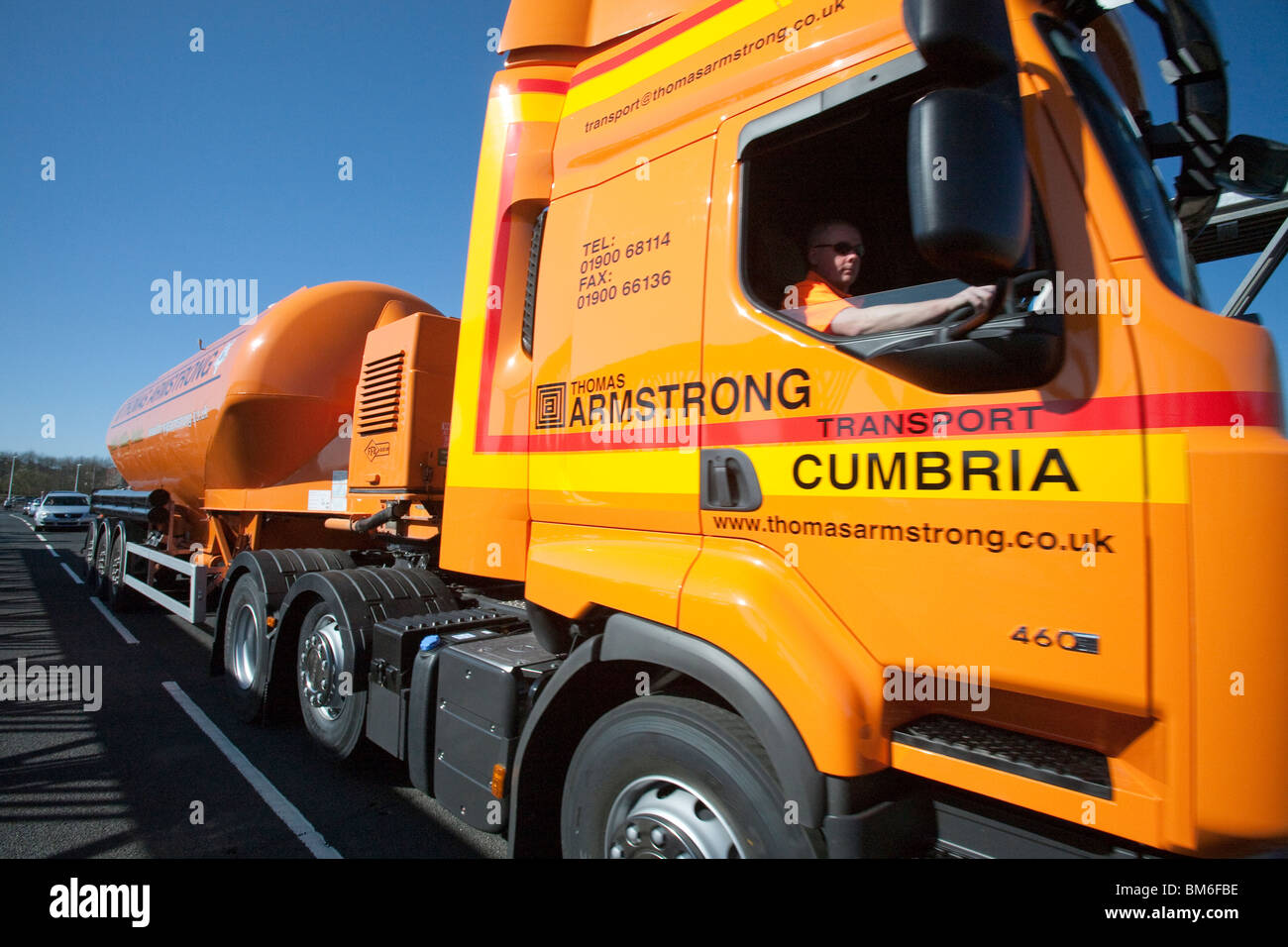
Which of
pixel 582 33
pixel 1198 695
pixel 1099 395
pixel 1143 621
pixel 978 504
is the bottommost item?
pixel 1198 695

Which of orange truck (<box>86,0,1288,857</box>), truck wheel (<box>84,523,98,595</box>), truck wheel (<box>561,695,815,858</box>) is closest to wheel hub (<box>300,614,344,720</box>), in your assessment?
orange truck (<box>86,0,1288,857</box>)

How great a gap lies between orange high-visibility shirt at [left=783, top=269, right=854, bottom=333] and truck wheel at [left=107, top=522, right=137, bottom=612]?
10661 mm

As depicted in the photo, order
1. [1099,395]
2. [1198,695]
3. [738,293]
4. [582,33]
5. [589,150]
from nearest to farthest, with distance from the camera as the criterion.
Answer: [1198,695]
[1099,395]
[738,293]
[589,150]
[582,33]

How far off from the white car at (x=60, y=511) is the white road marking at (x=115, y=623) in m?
27.2

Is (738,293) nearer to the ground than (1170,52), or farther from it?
nearer to the ground

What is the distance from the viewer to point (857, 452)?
1771 mm

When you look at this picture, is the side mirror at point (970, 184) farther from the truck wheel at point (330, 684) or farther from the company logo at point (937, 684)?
the truck wheel at point (330, 684)

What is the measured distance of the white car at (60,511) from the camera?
32.1m

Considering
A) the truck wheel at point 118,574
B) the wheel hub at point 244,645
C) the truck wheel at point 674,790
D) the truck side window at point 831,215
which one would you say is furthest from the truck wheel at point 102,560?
the truck side window at point 831,215

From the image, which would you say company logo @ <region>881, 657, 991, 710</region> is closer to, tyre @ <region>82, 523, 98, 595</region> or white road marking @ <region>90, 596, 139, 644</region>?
white road marking @ <region>90, 596, 139, 644</region>

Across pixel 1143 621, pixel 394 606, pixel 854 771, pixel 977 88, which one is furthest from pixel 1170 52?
pixel 394 606

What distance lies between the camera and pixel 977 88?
147 centimetres

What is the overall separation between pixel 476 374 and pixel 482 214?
73 cm

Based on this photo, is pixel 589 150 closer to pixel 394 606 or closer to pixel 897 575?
pixel 897 575
